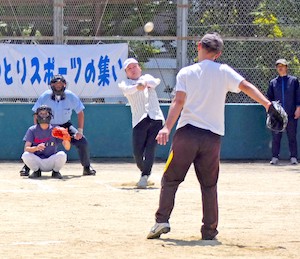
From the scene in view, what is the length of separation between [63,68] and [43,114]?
3.85 metres

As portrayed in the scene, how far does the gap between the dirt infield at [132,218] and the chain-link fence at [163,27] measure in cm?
342

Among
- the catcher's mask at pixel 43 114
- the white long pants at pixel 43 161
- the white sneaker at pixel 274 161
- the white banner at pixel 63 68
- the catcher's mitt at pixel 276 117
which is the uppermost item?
the white banner at pixel 63 68

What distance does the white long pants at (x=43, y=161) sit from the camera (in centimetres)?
1396

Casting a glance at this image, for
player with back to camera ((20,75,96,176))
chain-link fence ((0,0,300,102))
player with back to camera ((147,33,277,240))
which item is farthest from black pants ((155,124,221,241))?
chain-link fence ((0,0,300,102))

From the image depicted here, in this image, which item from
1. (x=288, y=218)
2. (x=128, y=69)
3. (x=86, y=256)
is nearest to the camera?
(x=86, y=256)

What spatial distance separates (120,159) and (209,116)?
998 centimetres

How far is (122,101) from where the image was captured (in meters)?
18.1

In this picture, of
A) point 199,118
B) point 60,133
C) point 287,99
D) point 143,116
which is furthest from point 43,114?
point 199,118

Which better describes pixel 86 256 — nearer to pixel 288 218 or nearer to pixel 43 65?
pixel 288 218

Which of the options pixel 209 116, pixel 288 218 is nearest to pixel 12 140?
pixel 288 218

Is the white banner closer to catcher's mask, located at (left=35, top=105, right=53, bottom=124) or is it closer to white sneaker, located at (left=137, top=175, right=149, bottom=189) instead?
catcher's mask, located at (left=35, top=105, right=53, bottom=124)

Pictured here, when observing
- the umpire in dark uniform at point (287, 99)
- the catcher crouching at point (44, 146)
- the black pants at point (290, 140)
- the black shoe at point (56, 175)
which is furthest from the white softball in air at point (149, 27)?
the black shoe at point (56, 175)

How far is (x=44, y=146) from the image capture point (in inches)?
553

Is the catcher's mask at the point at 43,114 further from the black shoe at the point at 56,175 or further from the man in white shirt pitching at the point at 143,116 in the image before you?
the man in white shirt pitching at the point at 143,116
